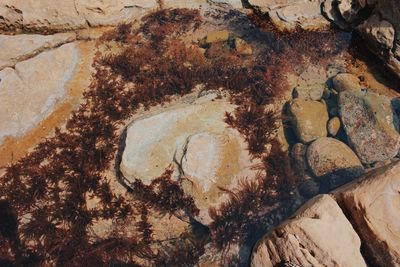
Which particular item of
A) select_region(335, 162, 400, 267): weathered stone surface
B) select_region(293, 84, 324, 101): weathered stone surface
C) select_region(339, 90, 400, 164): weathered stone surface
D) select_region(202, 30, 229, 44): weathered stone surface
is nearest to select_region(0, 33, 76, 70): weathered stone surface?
select_region(202, 30, 229, 44): weathered stone surface

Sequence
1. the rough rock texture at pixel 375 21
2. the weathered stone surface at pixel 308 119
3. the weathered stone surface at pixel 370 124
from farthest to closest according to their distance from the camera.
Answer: the rough rock texture at pixel 375 21 < the weathered stone surface at pixel 308 119 < the weathered stone surface at pixel 370 124

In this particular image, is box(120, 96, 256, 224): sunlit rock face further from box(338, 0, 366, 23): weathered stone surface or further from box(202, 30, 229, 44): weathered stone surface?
box(338, 0, 366, 23): weathered stone surface

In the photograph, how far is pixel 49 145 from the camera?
7918 mm

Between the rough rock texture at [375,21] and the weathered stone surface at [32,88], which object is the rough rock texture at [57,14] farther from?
the rough rock texture at [375,21]

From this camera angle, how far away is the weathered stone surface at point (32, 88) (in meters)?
8.10

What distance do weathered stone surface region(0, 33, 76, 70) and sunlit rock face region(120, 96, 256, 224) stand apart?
3.43 meters

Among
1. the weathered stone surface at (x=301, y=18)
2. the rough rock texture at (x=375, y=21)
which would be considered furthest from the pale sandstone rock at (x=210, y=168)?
the rough rock texture at (x=375, y=21)

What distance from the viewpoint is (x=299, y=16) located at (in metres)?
9.32

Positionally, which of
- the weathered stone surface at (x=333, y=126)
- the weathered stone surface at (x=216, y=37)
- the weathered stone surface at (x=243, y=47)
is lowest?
the weathered stone surface at (x=333, y=126)

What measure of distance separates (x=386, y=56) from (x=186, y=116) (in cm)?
464

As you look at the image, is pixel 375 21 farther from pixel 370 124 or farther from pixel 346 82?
pixel 370 124

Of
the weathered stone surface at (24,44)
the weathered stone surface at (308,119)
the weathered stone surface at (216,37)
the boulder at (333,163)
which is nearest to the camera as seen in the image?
the boulder at (333,163)

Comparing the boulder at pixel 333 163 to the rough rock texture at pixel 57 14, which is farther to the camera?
the rough rock texture at pixel 57 14

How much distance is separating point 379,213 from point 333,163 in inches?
94.1
